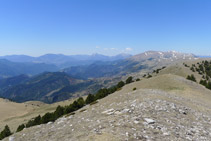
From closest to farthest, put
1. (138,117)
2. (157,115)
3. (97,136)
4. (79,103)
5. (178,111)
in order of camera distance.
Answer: (97,136) < (138,117) < (157,115) < (178,111) < (79,103)

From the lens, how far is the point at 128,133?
1268 cm

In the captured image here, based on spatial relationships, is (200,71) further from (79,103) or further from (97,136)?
(97,136)


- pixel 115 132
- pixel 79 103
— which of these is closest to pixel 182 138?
pixel 115 132

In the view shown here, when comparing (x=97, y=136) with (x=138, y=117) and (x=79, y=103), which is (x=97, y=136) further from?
(x=79, y=103)

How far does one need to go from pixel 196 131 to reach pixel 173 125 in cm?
214

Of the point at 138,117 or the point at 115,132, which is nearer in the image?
the point at 115,132

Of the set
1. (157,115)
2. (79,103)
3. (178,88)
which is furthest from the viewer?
(79,103)

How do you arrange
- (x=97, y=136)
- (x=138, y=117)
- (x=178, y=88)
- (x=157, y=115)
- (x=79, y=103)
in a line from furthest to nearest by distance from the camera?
1. (x=79, y=103)
2. (x=178, y=88)
3. (x=157, y=115)
4. (x=138, y=117)
5. (x=97, y=136)

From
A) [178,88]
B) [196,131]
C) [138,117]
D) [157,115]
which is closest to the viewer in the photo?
[196,131]

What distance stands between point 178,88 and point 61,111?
40103 mm

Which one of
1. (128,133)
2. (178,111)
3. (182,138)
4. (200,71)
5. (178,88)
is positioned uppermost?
(128,133)

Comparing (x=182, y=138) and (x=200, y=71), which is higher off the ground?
(x=182, y=138)

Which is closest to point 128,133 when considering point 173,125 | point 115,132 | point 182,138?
point 115,132

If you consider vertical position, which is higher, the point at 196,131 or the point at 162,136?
the point at 162,136
